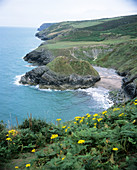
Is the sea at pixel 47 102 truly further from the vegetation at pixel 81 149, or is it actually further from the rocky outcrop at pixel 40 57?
the rocky outcrop at pixel 40 57

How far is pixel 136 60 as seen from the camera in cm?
4269

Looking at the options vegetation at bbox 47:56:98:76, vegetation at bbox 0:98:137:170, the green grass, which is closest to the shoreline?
vegetation at bbox 47:56:98:76

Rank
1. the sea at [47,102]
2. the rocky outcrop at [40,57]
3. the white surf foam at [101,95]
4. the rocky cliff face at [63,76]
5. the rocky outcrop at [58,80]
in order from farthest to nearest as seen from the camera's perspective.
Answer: the rocky outcrop at [40,57]
the rocky cliff face at [63,76]
the rocky outcrop at [58,80]
the white surf foam at [101,95]
the sea at [47,102]

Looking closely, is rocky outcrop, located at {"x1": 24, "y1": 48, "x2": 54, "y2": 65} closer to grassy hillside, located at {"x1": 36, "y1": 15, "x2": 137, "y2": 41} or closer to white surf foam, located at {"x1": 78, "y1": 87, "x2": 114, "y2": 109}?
white surf foam, located at {"x1": 78, "y1": 87, "x2": 114, "y2": 109}

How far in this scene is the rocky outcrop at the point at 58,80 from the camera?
106 ft

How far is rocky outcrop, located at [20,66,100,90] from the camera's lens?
32344mm

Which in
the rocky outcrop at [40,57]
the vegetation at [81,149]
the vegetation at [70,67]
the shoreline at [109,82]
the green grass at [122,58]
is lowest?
the vegetation at [81,149]

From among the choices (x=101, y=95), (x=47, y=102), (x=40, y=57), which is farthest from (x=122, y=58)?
(x=47, y=102)

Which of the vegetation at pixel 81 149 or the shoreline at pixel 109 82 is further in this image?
the shoreline at pixel 109 82

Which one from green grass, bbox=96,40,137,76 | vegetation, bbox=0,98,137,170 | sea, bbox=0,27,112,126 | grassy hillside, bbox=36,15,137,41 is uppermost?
grassy hillside, bbox=36,15,137,41

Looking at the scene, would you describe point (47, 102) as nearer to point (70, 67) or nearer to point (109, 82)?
point (70, 67)

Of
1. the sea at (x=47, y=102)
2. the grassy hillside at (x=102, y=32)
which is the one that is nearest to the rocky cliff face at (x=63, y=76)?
the sea at (x=47, y=102)

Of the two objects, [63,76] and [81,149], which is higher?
[63,76]

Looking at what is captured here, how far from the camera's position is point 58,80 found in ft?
107
